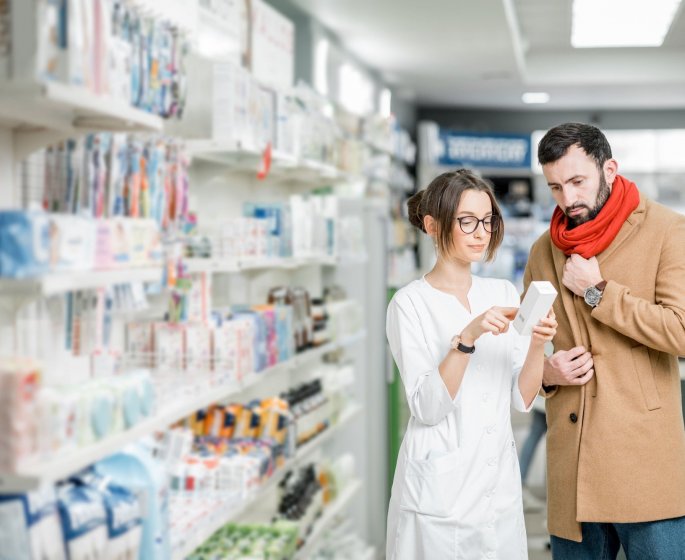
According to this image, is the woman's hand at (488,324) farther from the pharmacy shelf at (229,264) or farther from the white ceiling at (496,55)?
the white ceiling at (496,55)

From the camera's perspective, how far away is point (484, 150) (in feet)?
36.7

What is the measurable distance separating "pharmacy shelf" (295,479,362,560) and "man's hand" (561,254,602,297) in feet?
6.95

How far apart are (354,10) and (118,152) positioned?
3.95m

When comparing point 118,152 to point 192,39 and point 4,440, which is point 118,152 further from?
point 192,39

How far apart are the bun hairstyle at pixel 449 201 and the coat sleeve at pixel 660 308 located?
369mm

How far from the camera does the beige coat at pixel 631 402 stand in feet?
8.58

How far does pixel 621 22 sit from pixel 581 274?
6.60 meters

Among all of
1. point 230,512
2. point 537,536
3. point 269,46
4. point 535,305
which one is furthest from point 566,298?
point 537,536

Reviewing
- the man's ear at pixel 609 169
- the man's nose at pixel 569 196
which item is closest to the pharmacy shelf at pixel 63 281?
the man's nose at pixel 569 196

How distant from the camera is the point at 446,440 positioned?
2.54 m

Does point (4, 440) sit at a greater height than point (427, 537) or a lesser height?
greater

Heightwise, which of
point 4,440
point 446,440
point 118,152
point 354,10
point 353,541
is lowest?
point 353,541

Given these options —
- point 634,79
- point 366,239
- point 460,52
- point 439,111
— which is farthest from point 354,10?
point 439,111

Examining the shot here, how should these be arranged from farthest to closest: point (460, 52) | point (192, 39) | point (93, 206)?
point (460, 52) → point (192, 39) → point (93, 206)
